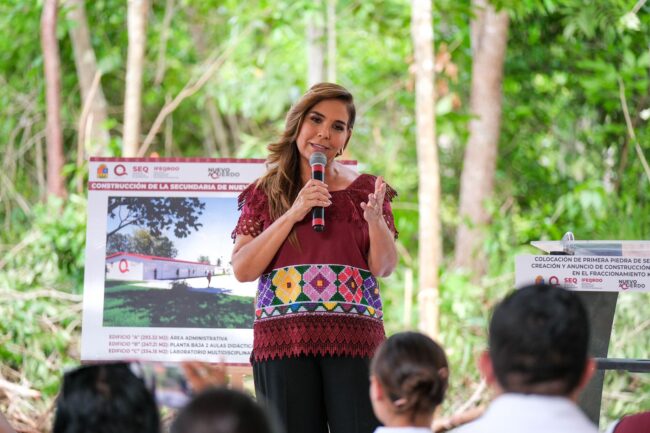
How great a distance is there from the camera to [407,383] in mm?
2240

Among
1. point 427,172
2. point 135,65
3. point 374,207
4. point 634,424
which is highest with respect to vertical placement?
point 135,65

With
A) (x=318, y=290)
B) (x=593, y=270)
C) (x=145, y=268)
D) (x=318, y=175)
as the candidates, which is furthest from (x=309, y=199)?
(x=145, y=268)

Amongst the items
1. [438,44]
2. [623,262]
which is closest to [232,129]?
[438,44]

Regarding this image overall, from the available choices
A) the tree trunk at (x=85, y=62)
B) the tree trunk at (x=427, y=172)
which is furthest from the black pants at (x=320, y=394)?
the tree trunk at (x=85, y=62)

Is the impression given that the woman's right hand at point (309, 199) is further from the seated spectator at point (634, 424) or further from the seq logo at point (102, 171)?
the seq logo at point (102, 171)

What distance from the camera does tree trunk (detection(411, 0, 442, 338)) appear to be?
19.4ft

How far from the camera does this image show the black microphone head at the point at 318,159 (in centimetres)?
307

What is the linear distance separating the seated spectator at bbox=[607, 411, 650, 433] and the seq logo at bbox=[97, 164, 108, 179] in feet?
8.58

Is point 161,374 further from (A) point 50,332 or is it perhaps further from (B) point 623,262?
(A) point 50,332

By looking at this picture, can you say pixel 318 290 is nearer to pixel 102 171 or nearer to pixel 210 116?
pixel 102 171

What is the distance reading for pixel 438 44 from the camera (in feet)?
24.0

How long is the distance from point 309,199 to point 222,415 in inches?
53.4

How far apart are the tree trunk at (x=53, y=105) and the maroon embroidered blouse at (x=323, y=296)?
4185 millimetres

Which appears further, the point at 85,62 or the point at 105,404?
the point at 85,62
